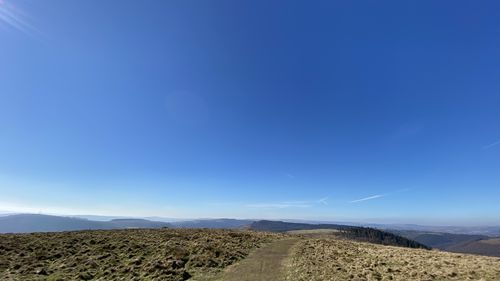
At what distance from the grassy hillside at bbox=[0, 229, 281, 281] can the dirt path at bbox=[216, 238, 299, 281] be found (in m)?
1.31

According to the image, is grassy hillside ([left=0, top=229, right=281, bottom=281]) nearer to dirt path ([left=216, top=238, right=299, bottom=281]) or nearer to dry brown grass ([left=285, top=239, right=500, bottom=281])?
dirt path ([left=216, top=238, right=299, bottom=281])

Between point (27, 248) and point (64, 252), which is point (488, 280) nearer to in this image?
point (64, 252)

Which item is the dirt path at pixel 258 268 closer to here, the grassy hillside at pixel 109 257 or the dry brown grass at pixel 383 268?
the dry brown grass at pixel 383 268

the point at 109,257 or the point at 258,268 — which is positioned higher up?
the point at 109,257

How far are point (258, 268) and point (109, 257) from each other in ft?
44.9

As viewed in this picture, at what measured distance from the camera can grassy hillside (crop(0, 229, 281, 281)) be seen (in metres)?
22.1

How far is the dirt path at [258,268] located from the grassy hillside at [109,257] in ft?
4.31

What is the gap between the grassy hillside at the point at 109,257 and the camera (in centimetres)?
2206

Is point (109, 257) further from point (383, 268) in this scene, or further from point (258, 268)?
point (383, 268)

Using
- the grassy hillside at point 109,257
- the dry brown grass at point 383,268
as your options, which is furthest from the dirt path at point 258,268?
the grassy hillside at point 109,257

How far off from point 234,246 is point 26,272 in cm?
1912

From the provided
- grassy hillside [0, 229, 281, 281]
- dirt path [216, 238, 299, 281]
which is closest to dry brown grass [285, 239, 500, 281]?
dirt path [216, 238, 299, 281]

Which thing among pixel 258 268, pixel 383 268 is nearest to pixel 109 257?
pixel 258 268

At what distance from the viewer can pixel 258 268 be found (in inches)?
946
